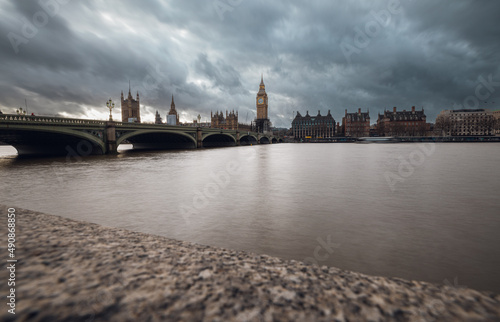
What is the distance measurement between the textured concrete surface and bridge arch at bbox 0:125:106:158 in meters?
32.1

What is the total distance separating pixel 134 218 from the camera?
22.1 feet

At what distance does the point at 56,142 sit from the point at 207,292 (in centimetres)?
4425

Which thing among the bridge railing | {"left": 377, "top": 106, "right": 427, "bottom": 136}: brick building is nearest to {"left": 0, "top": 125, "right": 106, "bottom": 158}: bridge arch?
the bridge railing

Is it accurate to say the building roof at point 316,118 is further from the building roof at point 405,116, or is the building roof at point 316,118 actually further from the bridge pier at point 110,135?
the bridge pier at point 110,135

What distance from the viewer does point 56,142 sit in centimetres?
3581

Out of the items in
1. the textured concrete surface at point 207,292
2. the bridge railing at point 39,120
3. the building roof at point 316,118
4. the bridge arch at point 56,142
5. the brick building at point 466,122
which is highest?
the building roof at point 316,118

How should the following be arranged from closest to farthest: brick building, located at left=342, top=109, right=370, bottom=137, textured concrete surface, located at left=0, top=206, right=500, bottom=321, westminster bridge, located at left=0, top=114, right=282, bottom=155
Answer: textured concrete surface, located at left=0, top=206, right=500, bottom=321
westminster bridge, located at left=0, top=114, right=282, bottom=155
brick building, located at left=342, top=109, right=370, bottom=137

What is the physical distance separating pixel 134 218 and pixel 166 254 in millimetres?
4307

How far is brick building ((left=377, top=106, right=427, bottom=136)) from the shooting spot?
13312cm

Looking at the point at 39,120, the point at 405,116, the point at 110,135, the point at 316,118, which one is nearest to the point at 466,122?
the point at 405,116

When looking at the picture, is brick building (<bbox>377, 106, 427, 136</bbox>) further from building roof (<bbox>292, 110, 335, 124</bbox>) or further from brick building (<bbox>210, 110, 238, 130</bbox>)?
brick building (<bbox>210, 110, 238, 130</bbox>)

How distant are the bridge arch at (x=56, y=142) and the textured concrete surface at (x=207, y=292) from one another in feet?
105

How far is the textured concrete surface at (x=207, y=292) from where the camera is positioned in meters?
1.76

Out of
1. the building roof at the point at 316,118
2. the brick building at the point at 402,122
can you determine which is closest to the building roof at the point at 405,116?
the brick building at the point at 402,122
